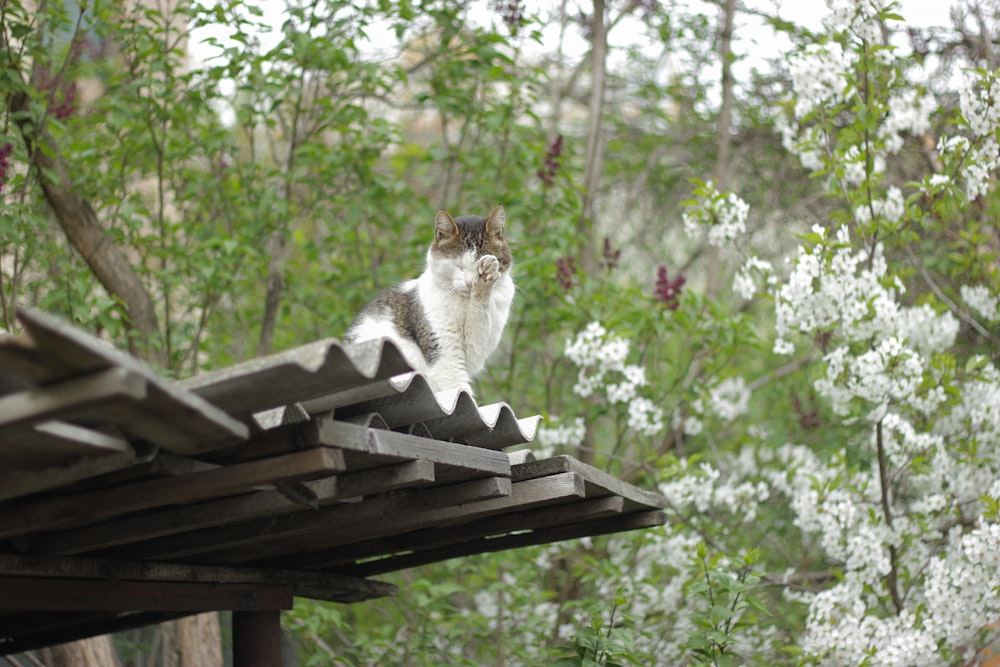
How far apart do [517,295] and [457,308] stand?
6.52ft

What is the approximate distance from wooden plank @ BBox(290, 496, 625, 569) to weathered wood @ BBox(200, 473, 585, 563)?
200mm

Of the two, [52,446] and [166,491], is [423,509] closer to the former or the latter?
[166,491]

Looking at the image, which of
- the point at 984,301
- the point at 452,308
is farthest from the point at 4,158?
the point at 984,301

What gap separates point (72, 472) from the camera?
6.36 ft

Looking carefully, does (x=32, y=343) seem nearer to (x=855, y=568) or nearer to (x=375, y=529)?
(x=375, y=529)

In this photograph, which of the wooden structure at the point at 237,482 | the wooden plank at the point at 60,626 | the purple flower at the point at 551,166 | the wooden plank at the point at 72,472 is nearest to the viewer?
the wooden structure at the point at 237,482

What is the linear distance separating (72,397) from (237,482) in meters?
0.56

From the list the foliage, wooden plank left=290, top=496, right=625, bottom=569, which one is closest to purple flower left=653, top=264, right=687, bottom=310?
the foliage

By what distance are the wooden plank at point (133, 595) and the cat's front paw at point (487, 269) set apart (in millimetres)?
1209

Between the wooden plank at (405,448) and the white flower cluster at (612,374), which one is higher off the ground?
the white flower cluster at (612,374)

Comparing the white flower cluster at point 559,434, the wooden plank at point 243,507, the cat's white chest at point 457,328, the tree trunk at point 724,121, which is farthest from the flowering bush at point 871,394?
the wooden plank at point 243,507

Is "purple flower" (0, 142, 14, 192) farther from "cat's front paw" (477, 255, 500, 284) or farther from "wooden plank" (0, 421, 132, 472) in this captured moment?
"wooden plank" (0, 421, 132, 472)

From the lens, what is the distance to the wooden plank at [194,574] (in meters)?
2.48

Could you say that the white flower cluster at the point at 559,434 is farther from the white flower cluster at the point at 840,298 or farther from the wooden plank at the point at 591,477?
the wooden plank at the point at 591,477
